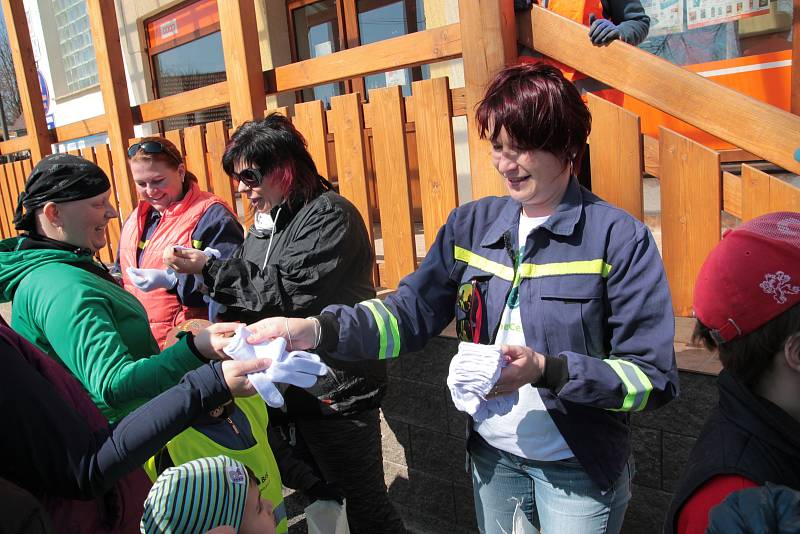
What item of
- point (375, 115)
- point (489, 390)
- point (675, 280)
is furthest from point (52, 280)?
point (675, 280)

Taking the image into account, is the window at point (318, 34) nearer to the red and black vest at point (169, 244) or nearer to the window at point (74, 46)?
the red and black vest at point (169, 244)

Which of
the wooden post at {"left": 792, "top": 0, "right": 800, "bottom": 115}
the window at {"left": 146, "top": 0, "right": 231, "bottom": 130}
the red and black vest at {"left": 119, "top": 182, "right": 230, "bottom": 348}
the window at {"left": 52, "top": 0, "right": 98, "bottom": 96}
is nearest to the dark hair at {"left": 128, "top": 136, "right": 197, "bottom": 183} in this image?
the red and black vest at {"left": 119, "top": 182, "right": 230, "bottom": 348}

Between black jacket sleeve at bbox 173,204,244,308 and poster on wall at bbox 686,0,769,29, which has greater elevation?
poster on wall at bbox 686,0,769,29

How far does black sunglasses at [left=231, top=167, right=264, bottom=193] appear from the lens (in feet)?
7.74

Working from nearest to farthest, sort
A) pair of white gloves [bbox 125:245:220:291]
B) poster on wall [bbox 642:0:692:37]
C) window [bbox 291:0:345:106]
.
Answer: pair of white gloves [bbox 125:245:220:291], poster on wall [bbox 642:0:692:37], window [bbox 291:0:345:106]

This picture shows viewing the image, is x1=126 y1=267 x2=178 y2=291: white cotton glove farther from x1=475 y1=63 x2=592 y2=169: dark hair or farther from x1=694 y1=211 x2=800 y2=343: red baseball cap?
x1=694 y1=211 x2=800 y2=343: red baseball cap

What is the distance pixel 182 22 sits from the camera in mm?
8352

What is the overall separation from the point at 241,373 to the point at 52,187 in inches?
42.4

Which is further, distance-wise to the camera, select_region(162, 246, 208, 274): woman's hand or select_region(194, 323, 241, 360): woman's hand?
select_region(162, 246, 208, 274): woman's hand

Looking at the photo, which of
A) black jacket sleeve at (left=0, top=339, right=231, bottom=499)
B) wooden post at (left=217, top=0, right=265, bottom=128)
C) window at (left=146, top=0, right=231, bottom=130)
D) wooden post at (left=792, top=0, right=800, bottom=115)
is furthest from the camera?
window at (left=146, top=0, right=231, bottom=130)

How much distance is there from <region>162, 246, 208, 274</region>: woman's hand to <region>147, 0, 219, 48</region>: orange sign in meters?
6.30

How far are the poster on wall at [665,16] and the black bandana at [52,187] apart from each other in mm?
4724

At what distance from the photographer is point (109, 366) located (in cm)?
166

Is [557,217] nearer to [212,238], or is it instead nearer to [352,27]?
[212,238]
